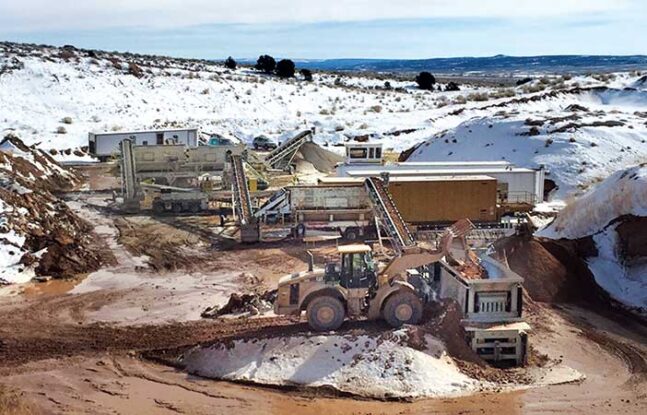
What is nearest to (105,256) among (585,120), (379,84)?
(585,120)

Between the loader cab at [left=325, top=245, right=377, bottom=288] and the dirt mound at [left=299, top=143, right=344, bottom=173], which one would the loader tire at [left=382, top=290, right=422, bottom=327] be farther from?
the dirt mound at [left=299, top=143, right=344, bottom=173]

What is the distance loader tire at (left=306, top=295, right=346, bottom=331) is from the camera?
1706 centimetres

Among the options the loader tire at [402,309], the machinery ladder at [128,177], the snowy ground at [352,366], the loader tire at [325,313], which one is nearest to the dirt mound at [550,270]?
the loader tire at [402,309]

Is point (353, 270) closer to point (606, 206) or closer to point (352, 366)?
point (352, 366)

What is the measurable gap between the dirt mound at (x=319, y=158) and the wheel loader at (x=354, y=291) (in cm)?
2981

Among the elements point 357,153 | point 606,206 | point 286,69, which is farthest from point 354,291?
point 286,69

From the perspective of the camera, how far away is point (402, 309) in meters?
17.2

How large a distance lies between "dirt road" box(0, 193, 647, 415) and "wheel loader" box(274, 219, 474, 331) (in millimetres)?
528

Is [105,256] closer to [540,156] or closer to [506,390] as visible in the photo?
[506,390]

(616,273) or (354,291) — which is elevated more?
(354,291)

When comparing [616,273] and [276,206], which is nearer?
[616,273]

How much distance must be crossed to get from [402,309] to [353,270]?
4.65 ft

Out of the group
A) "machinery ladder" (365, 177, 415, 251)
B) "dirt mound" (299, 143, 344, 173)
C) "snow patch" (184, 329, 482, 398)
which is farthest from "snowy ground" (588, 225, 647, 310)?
→ "dirt mound" (299, 143, 344, 173)

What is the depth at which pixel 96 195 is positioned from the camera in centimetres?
4000
